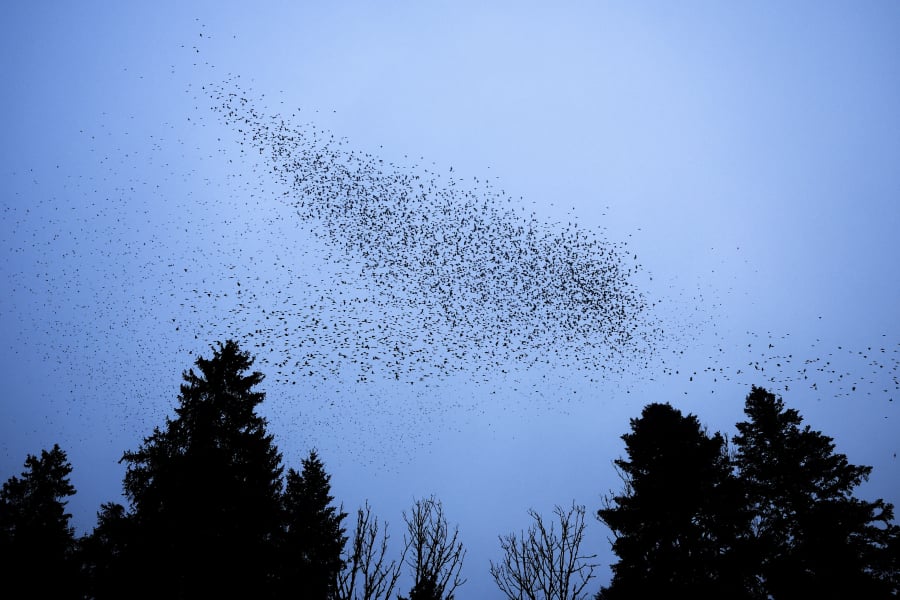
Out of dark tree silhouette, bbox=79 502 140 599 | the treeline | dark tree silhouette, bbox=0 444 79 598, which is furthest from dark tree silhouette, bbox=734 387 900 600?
dark tree silhouette, bbox=0 444 79 598

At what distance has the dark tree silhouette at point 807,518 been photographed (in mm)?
14477

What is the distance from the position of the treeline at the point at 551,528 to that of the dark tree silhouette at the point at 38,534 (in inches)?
3.0

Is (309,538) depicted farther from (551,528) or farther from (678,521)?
(678,521)

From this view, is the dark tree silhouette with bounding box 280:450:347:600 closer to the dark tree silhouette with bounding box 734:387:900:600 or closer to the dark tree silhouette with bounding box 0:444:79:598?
the dark tree silhouette with bounding box 0:444:79:598

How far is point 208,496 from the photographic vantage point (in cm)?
1319

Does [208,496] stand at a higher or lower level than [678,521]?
lower

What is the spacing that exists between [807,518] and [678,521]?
18.9 feet

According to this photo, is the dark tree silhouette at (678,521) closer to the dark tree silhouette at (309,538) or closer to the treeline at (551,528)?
the treeline at (551,528)

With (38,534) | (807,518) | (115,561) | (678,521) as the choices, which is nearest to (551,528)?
(678,521)

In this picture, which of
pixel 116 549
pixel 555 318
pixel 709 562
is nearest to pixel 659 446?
pixel 709 562

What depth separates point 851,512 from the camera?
50.3ft

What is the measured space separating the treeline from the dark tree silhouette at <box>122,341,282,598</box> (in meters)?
0.04

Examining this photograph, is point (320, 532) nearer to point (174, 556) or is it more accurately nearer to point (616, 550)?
point (174, 556)

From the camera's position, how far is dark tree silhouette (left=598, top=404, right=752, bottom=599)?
13180 mm
